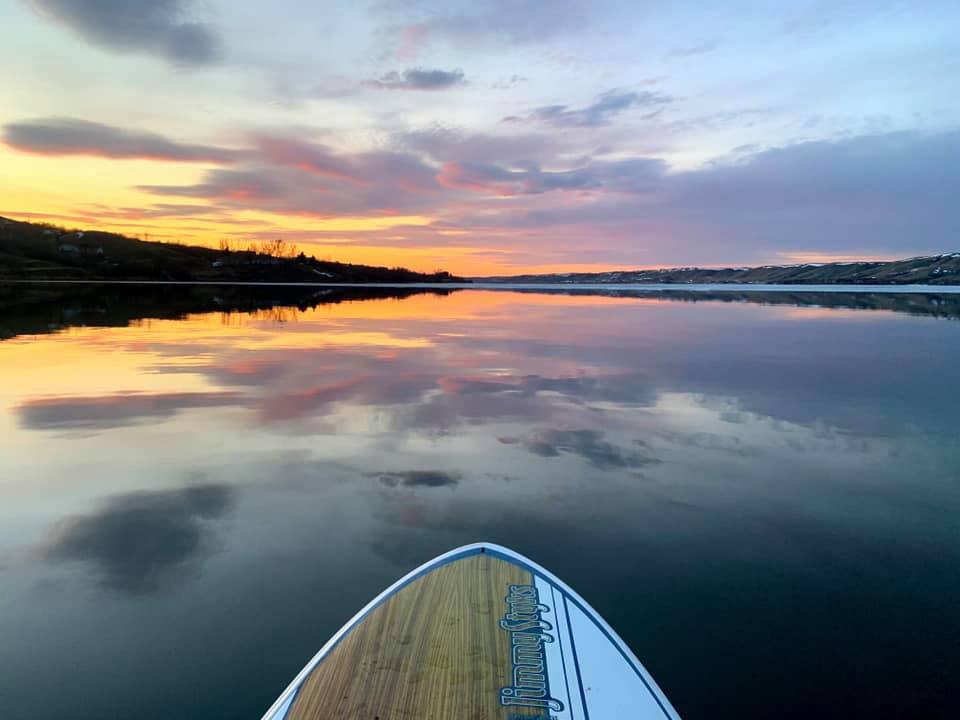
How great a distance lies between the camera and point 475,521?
745 centimetres

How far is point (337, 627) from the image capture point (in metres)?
5.35

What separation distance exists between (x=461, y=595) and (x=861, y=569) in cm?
448

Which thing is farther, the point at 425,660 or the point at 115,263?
the point at 115,263

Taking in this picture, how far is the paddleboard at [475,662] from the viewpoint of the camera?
4035mm

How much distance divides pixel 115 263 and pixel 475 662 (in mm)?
189070

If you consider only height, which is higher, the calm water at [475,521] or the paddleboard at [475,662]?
the paddleboard at [475,662]

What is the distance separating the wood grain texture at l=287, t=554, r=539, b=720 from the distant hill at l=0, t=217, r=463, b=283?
147713 millimetres

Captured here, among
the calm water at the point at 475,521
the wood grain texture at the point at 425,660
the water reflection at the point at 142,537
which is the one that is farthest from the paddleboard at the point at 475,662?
the water reflection at the point at 142,537

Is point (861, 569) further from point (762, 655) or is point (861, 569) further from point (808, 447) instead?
point (808, 447)

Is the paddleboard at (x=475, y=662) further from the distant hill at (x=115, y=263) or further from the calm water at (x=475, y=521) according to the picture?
the distant hill at (x=115, y=263)

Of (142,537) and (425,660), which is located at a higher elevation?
(425,660)

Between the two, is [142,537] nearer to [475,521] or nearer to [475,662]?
[475,521]

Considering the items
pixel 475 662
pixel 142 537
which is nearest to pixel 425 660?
pixel 475 662

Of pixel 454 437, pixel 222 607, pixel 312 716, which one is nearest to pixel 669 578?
pixel 312 716
